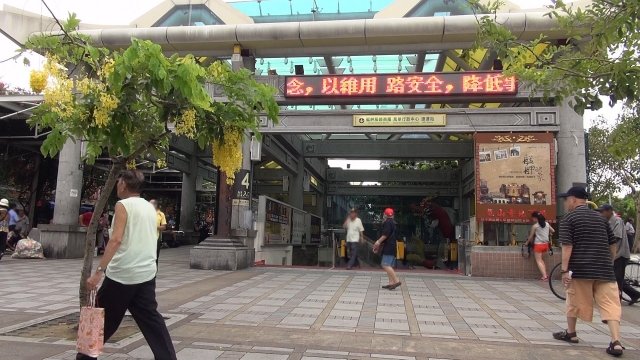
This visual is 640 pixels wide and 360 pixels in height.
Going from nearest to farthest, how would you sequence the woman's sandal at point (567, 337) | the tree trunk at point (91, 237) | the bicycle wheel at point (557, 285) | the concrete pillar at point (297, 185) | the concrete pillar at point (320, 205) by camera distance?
1. the tree trunk at point (91, 237)
2. the woman's sandal at point (567, 337)
3. the bicycle wheel at point (557, 285)
4. the concrete pillar at point (297, 185)
5. the concrete pillar at point (320, 205)

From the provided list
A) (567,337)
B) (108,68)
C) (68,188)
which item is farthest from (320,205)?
(108,68)

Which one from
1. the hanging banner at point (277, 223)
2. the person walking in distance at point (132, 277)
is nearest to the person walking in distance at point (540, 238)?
the hanging banner at point (277, 223)

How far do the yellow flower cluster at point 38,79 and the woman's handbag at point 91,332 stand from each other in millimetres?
2087

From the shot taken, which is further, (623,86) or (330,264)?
(330,264)

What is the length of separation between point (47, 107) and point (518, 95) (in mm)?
9550

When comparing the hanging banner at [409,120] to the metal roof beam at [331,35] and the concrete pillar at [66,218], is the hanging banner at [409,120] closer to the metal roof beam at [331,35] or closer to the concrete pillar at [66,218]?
the metal roof beam at [331,35]

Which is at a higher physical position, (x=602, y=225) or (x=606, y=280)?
(x=602, y=225)

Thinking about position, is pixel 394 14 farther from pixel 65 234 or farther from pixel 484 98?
pixel 65 234

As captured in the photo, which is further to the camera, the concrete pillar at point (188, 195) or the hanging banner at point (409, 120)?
the concrete pillar at point (188, 195)

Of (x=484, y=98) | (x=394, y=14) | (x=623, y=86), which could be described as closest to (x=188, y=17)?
(x=394, y=14)

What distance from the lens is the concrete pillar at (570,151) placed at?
1048 cm

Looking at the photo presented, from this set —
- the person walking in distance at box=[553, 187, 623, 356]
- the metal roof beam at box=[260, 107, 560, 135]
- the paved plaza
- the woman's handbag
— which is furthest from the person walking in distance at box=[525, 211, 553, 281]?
the woman's handbag

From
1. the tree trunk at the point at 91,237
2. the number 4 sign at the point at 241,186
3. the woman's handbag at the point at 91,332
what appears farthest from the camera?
the number 4 sign at the point at 241,186

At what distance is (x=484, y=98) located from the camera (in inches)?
423
